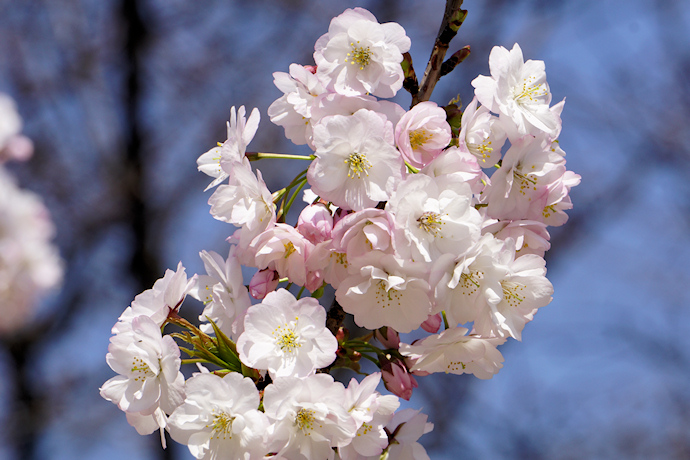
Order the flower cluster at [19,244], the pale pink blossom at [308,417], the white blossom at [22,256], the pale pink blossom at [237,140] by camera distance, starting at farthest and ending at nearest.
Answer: the white blossom at [22,256] → the flower cluster at [19,244] → the pale pink blossom at [237,140] → the pale pink blossom at [308,417]

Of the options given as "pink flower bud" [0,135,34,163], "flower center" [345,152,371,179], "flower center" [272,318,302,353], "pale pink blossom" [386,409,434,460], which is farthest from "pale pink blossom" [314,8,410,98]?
"pink flower bud" [0,135,34,163]

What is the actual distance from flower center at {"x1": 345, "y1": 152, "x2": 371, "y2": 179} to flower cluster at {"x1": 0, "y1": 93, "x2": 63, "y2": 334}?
268 centimetres

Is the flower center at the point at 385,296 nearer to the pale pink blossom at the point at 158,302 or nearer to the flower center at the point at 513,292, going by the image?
the flower center at the point at 513,292

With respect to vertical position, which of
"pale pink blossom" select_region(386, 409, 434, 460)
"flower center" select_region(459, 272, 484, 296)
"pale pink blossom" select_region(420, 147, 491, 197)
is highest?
"pale pink blossom" select_region(420, 147, 491, 197)

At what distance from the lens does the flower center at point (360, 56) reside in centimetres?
107

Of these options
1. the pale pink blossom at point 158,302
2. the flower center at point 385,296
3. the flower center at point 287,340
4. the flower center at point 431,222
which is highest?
the flower center at point 431,222

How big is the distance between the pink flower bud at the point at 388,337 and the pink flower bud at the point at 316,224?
0.94 ft

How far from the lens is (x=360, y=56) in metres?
1.07

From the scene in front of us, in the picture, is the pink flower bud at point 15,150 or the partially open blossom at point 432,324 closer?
the partially open blossom at point 432,324

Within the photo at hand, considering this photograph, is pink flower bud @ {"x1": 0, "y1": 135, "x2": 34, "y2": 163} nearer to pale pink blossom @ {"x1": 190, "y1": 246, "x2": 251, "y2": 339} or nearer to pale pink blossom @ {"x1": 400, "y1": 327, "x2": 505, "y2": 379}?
pale pink blossom @ {"x1": 190, "y1": 246, "x2": 251, "y2": 339}

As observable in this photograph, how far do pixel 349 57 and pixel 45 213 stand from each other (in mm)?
3483

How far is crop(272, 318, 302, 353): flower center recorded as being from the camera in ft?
3.28

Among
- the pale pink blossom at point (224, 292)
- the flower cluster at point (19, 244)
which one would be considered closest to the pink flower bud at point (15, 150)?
the flower cluster at point (19, 244)

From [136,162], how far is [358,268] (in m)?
4.00
